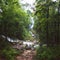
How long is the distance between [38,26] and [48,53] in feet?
5.78

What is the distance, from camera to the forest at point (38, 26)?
27.7 feet

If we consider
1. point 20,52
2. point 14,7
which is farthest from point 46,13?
point 20,52

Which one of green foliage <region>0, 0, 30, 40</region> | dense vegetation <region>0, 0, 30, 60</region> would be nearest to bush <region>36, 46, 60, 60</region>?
dense vegetation <region>0, 0, 30, 60</region>

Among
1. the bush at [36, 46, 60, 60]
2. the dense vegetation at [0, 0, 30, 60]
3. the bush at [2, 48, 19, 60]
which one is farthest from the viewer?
the dense vegetation at [0, 0, 30, 60]

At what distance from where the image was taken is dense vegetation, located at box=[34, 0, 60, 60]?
831 cm

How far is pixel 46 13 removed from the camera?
28.8 ft

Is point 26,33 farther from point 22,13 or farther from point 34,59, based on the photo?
point 34,59

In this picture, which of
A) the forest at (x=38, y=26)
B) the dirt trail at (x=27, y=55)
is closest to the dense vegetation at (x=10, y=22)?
the forest at (x=38, y=26)

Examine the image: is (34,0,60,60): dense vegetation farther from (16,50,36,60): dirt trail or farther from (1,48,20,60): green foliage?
(1,48,20,60): green foliage

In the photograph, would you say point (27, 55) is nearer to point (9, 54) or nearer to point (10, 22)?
point (9, 54)

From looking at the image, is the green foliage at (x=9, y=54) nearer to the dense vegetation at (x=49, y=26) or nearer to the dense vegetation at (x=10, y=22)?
the dense vegetation at (x=10, y=22)

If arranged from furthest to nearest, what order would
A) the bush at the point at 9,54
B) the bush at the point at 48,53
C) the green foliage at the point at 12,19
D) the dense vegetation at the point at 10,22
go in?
1. the green foliage at the point at 12,19
2. the dense vegetation at the point at 10,22
3. the bush at the point at 9,54
4. the bush at the point at 48,53

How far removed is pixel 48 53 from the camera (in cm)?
823

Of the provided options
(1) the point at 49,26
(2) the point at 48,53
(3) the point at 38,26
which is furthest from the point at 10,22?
(2) the point at 48,53
